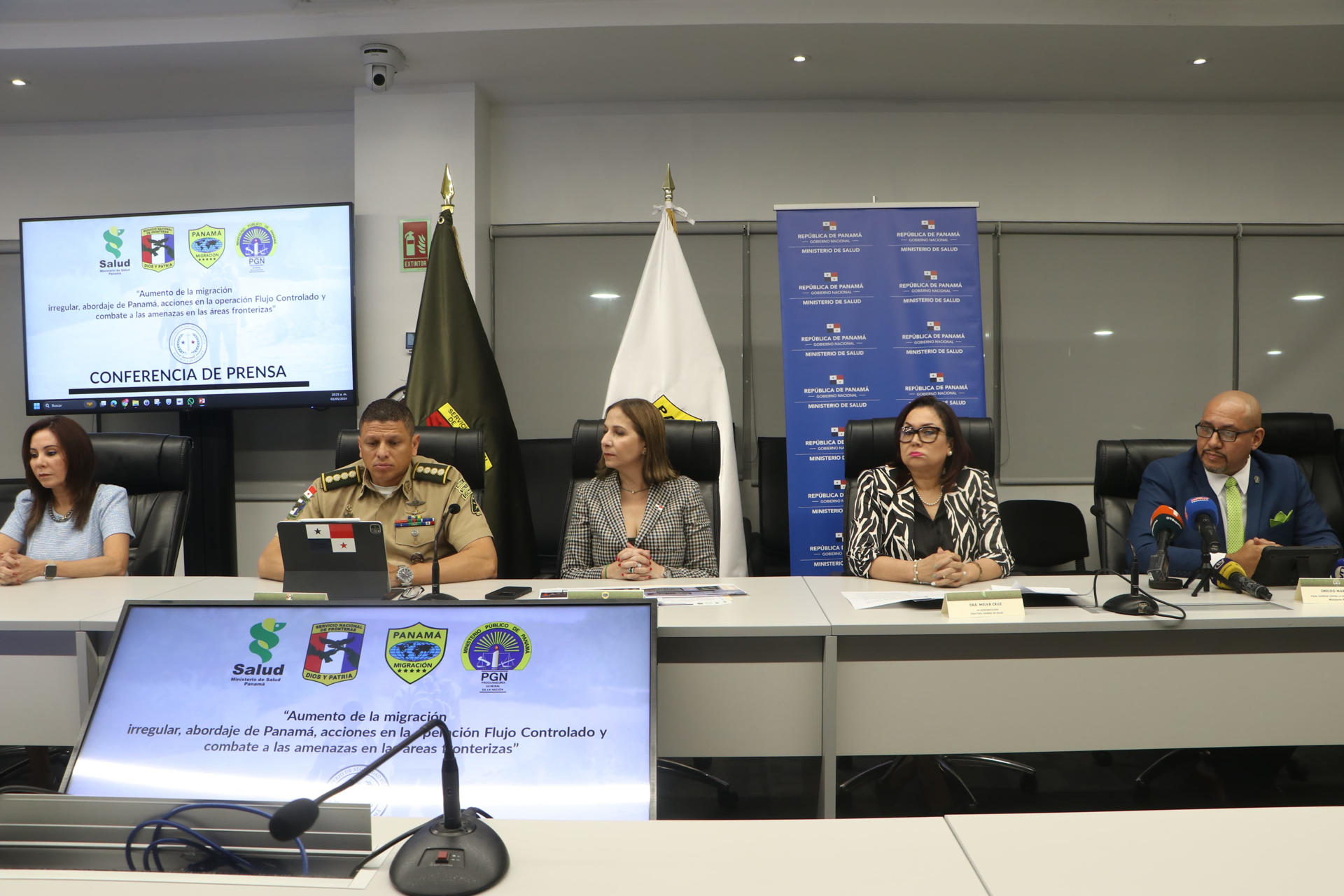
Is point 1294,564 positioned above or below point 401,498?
below

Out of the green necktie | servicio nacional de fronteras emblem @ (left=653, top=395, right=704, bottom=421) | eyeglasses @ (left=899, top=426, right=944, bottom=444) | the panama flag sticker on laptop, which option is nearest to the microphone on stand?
eyeglasses @ (left=899, top=426, right=944, bottom=444)

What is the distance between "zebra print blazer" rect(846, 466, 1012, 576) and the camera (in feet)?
8.10

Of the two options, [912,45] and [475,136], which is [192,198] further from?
[912,45]

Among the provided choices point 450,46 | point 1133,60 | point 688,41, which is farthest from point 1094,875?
point 1133,60

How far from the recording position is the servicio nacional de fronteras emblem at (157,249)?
3.99 meters

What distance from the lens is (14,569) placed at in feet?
7.38

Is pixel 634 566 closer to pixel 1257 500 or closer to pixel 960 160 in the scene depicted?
pixel 1257 500

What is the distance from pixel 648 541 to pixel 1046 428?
2.57m

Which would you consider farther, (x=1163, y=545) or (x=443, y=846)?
(x=1163, y=545)

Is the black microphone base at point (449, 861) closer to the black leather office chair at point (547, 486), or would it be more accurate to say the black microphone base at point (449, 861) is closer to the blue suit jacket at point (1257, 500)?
the blue suit jacket at point (1257, 500)

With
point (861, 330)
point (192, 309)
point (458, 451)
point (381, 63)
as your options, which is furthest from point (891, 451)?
point (192, 309)

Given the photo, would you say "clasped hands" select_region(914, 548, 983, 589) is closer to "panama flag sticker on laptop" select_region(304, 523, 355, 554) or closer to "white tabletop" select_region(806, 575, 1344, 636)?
"white tabletop" select_region(806, 575, 1344, 636)

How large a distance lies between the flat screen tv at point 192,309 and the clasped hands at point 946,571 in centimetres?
282

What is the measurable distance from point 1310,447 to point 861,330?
5.51 ft
